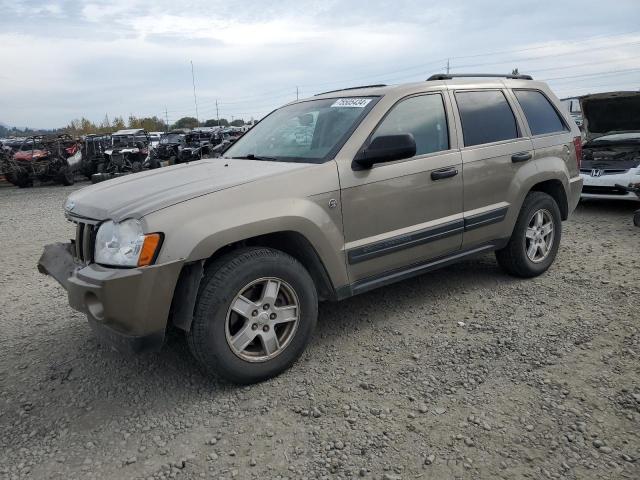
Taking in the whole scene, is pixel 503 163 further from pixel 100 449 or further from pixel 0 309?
pixel 0 309

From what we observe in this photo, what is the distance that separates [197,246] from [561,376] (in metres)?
2.28

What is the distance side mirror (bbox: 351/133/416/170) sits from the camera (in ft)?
11.0

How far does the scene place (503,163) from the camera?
4.33m

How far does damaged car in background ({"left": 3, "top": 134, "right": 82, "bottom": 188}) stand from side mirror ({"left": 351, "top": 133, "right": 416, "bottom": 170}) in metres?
15.4

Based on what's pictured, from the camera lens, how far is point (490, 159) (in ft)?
13.9

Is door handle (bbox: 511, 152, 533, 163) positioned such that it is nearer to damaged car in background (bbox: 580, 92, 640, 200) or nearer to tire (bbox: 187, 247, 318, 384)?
tire (bbox: 187, 247, 318, 384)

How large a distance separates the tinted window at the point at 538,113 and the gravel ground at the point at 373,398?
1460mm

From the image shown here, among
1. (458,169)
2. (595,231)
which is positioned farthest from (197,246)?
(595,231)

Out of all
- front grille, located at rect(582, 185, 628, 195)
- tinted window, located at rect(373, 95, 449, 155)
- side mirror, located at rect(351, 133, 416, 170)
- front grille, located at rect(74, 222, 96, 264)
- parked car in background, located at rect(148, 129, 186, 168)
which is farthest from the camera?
parked car in background, located at rect(148, 129, 186, 168)

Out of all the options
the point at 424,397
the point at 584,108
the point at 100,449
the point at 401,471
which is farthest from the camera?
the point at 584,108

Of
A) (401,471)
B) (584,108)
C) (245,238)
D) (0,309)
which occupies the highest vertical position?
A: (584,108)

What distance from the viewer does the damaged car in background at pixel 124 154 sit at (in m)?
16.8

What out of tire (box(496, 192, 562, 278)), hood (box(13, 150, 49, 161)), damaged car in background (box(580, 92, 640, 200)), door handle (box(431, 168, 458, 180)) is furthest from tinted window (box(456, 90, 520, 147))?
hood (box(13, 150, 49, 161))

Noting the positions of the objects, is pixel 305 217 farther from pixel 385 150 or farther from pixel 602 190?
pixel 602 190
